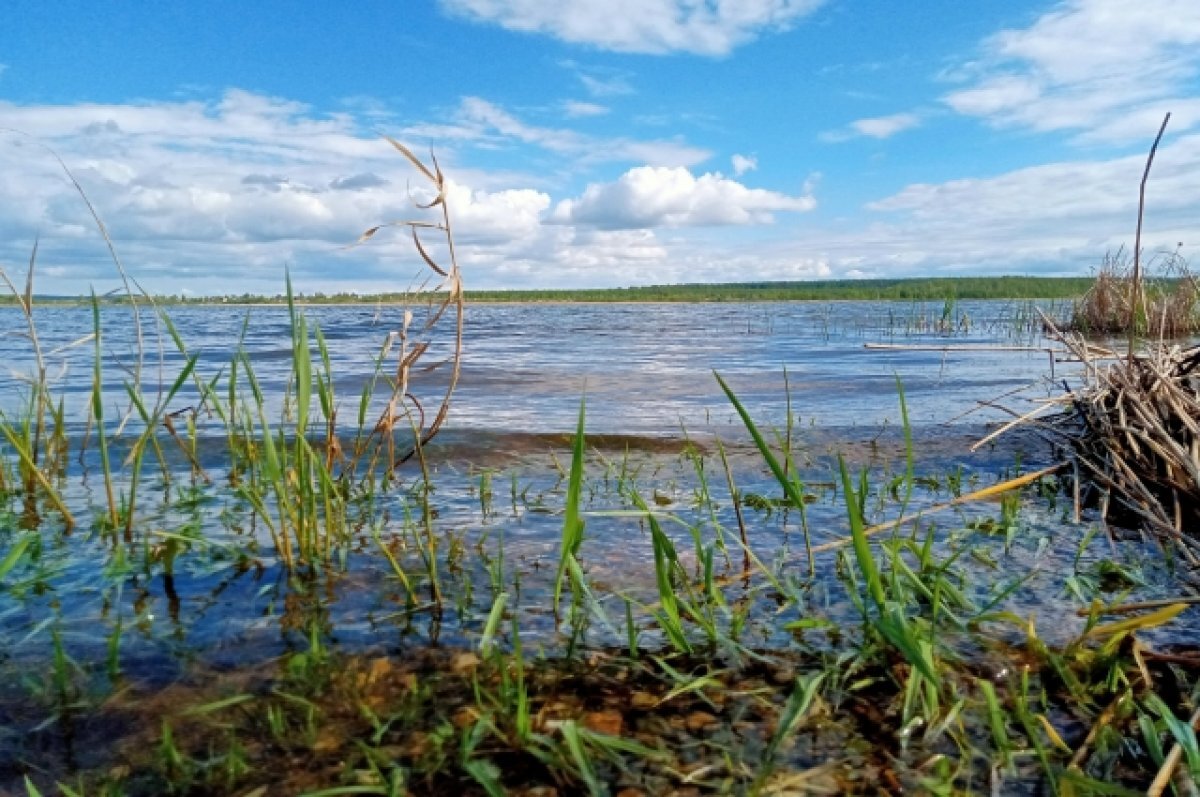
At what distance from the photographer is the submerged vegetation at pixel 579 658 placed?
63.5 inches

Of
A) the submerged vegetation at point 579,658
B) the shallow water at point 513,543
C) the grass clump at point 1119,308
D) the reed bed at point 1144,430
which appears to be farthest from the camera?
the grass clump at point 1119,308

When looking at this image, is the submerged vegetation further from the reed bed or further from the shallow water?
the reed bed

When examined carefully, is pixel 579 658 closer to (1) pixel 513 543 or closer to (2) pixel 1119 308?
(1) pixel 513 543

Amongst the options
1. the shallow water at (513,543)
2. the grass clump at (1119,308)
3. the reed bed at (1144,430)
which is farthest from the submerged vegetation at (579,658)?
the grass clump at (1119,308)

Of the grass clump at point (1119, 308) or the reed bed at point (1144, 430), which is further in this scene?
the grass clump at point (1119, 308)

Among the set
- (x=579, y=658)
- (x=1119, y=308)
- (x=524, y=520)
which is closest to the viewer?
(x=579, y=658)

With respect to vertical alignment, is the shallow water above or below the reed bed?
below

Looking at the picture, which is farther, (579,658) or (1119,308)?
(1119,308)

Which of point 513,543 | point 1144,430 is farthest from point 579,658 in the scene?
point 1144,430

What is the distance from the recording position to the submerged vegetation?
5.29 feet

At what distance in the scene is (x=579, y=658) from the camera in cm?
206

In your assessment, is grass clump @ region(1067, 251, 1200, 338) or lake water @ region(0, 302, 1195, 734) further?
grass clump @ region(1067, 251, 1200, 338)

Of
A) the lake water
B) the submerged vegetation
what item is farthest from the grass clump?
the submerged vegetation

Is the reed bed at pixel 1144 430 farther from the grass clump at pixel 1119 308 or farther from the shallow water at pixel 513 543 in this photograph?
the grass clump at pixel 1119 308
